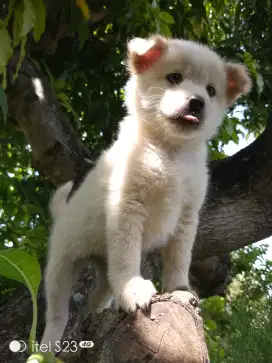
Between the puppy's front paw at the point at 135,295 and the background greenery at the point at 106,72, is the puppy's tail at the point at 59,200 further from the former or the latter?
the puppy's front paw at the point at 135,295

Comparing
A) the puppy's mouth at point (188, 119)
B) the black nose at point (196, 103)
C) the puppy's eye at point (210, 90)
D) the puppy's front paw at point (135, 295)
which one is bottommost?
the puppy's front paw at point (135, 295)

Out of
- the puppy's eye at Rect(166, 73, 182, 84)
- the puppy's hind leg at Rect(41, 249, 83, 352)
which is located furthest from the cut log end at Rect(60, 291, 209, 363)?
the puppy's eye at Rect(166, 73, 182, 84)

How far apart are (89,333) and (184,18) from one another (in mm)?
1886

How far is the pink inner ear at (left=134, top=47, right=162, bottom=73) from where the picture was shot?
1673 millimetres

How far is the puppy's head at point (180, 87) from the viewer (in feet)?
5.20

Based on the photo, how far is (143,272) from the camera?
2084mm

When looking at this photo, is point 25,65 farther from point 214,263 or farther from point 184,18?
point 214,263

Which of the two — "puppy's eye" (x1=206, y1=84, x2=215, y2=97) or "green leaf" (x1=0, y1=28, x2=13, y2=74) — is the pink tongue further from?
"green leaf" (x1=0, y1=28, x2=13, y2=74)

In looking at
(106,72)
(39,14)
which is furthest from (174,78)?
(106,72)

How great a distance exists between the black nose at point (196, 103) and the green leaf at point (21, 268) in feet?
Answer: 2.58

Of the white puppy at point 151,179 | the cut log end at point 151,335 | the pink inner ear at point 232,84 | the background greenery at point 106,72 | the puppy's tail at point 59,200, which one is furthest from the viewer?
the background greenery at point 106,72

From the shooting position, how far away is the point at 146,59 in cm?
169

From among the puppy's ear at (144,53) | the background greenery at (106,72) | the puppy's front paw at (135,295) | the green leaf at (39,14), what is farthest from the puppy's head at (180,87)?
the background greenery at (106,72)

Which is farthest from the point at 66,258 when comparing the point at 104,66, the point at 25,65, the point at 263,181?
the point at 104,66
